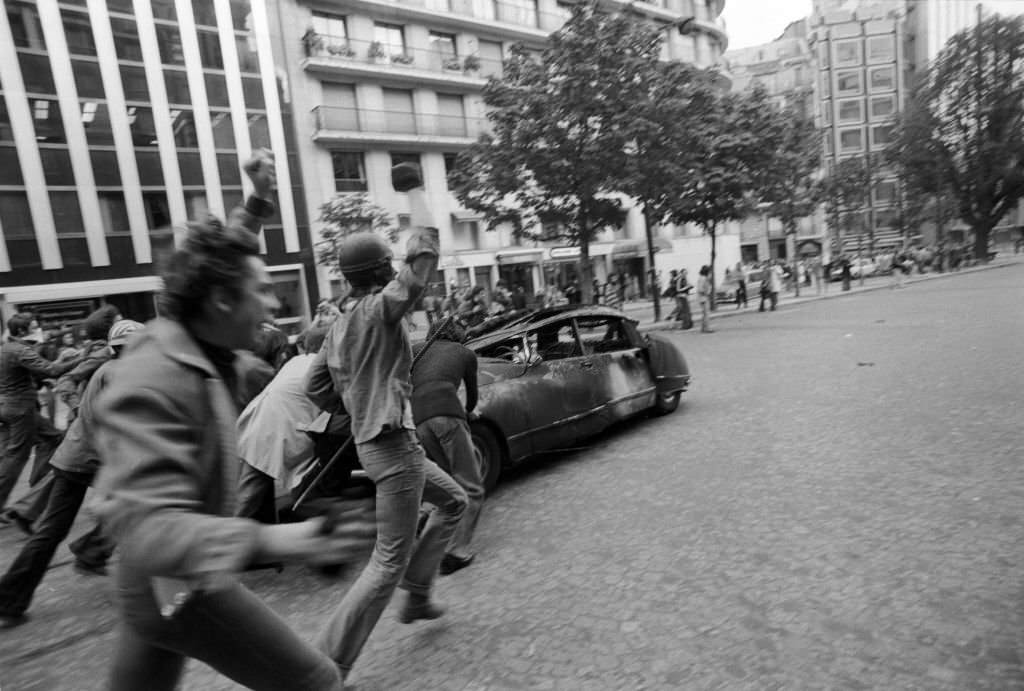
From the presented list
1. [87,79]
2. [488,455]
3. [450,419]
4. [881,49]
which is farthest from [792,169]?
[881,49]

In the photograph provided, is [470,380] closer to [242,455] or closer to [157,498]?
[242,455]

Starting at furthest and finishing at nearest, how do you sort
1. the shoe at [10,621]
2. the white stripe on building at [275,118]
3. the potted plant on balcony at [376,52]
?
the potted plant on balcony at [376,52], the white stripe on building at [275,118], the shoe at [10,621]

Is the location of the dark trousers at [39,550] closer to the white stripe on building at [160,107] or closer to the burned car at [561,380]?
the burned car at [561,380]

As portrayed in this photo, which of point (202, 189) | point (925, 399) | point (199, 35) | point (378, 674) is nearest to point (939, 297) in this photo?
point (925, 399)

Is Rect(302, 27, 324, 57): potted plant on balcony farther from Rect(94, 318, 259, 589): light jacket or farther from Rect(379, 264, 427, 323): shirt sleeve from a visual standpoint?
Rect(94, 318, 259, 589): light jacket

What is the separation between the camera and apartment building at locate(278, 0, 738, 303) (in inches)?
1073

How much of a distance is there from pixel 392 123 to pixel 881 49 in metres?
64.0

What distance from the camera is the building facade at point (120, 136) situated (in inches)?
852

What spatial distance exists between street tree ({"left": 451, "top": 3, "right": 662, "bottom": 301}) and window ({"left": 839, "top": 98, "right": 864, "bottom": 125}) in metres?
64.9

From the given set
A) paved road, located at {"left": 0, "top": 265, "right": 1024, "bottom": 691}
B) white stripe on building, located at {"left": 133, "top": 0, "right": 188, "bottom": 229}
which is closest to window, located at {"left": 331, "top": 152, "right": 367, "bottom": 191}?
white stripe on building, located at {"left": 133, "top": 0, "right": 188, "bottom": 229}

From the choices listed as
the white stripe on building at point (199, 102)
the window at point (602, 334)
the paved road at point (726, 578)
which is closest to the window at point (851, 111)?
the white stripe on building at point (199, 102)

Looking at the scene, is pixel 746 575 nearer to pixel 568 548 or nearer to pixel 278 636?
pixel 568 548

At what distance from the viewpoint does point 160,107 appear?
2370cm

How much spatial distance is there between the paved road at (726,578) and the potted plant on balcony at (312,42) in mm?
26519
